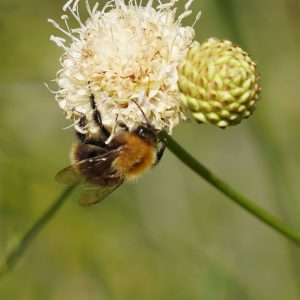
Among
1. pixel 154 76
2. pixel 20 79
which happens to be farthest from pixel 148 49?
pixel 20 79

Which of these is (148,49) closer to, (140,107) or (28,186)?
(140,107)

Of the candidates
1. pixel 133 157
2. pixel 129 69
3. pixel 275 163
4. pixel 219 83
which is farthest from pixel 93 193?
pixel 275 163

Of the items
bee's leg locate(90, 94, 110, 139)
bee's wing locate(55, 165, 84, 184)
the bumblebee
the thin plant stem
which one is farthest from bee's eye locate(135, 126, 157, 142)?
the thin plant stem

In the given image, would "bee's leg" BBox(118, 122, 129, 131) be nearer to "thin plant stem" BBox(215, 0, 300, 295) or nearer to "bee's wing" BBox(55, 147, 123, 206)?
"bee's wing" BBox(55, 147, 123, 206)

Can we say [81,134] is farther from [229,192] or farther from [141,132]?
[229,192]

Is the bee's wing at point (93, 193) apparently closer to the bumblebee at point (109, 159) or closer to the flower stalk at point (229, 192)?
the bumblebee at point (109, 159)
